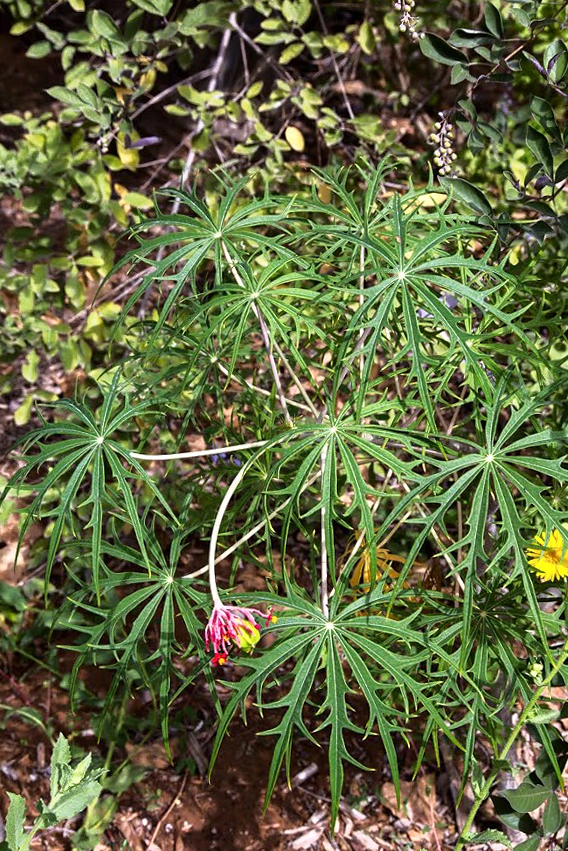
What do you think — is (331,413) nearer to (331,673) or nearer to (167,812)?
(331,673)

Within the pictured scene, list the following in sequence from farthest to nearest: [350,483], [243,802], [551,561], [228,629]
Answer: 1. [243,802]
2. [551,561]
3. [350,483]
4. [228,629]

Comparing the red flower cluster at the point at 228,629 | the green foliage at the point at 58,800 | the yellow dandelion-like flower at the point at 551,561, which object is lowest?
the green foliage at the point at 58,800

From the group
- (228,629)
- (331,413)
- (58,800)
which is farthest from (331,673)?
(58,800)

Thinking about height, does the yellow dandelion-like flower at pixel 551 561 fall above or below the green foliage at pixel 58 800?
above

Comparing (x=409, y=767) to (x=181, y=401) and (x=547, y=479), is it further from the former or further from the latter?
(x=181, y=401)

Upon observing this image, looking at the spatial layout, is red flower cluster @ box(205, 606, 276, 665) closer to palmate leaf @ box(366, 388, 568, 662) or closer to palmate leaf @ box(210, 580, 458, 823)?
palmate leaf @ box(210, 580, 458, 823)

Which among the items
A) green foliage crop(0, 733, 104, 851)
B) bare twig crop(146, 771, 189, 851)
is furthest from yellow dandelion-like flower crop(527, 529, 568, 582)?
bare twig crop(146, 771, 189, 851)

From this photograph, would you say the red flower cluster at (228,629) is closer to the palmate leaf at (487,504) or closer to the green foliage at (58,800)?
the palmate leaf at (487,504)

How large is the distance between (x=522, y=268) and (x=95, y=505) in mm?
1000

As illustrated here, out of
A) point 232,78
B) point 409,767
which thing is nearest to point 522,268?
point 409,767

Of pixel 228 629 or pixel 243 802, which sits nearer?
pixel 228 629

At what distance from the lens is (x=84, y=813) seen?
2.36 meters

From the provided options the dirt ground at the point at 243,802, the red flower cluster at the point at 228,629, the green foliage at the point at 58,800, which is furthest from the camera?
the dirt ground at the point at 243,802

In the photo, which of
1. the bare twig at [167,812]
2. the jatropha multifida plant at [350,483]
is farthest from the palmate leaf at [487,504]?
the bare twig at [167,812]
